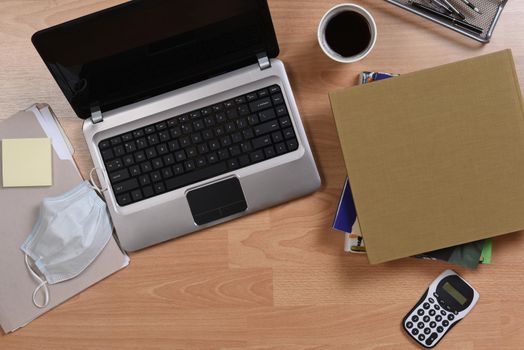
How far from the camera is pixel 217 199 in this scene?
2.62ft

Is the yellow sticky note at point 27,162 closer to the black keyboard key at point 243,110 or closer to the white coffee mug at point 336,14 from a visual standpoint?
the black keyboard key at point 243,110

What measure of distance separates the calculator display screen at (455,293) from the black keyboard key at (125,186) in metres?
0.50

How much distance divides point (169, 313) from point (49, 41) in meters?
0.45

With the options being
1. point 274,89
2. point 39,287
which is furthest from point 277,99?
point 39,287

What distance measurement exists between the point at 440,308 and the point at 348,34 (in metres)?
0.44

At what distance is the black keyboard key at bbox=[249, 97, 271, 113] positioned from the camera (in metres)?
0.79

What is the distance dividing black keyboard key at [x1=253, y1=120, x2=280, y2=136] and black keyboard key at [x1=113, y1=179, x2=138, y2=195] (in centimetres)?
20

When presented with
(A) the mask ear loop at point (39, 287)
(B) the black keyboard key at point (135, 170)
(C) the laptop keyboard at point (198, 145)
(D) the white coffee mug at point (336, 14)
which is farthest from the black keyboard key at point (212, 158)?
(A) the mask ear loop at point (39, 287)

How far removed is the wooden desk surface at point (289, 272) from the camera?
805 millimetres

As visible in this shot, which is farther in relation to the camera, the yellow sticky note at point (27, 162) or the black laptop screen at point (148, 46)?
the yellow sticky note at point (27, 162)

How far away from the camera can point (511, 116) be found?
73cm

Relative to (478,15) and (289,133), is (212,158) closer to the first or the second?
(289,133)

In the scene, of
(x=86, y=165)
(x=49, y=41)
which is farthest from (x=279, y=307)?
(x=49, y=41)

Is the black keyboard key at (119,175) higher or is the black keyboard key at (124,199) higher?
the black keyboard key at (119,175)
